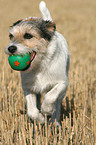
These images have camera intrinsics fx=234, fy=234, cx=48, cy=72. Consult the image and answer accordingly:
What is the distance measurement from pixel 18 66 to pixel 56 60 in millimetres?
580

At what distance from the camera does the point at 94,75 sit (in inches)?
219

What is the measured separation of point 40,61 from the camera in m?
3.11

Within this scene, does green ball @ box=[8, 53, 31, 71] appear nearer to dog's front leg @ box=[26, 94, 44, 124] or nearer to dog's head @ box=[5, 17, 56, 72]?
dog's head @ box=[5, 17, 56, 72]

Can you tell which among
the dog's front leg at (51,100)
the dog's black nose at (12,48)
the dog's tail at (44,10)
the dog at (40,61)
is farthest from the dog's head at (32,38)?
the dog's tail at (44,10)

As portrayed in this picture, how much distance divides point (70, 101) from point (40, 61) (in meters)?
1.40

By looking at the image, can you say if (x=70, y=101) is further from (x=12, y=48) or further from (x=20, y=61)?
→ (x=12, y=48)

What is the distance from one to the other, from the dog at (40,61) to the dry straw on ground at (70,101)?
28 centimetres

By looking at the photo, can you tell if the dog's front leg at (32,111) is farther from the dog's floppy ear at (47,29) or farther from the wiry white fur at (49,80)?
the dog's floppy ear at (47,29)

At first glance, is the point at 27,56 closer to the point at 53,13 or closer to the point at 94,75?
the point at 94,75

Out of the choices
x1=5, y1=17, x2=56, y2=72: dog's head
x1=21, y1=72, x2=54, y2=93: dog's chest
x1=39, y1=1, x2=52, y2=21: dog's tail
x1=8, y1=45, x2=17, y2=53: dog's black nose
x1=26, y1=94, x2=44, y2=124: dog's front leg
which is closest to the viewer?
x1=8, y1=45, x2=17, y2=53: dog's black nose

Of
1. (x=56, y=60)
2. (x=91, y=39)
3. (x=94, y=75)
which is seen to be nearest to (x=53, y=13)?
(x=91, y=39)

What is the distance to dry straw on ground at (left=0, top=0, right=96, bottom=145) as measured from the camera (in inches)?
111

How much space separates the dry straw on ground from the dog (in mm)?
277

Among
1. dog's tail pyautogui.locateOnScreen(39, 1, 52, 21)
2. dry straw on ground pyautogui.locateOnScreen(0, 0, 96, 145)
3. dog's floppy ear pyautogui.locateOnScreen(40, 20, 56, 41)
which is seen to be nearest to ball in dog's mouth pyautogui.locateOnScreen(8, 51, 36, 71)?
dog's floppy ear pyautogui.locateOnScreen(40, 20, 56, 41)
